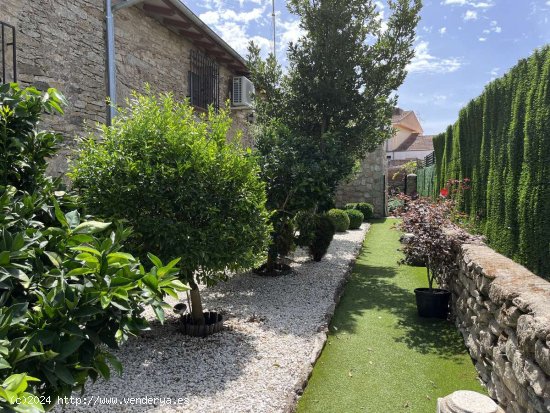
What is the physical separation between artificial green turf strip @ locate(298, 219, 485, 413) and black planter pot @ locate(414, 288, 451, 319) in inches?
4.6

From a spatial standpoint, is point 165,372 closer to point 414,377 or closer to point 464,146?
point 414,377

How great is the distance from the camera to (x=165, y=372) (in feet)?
12.2

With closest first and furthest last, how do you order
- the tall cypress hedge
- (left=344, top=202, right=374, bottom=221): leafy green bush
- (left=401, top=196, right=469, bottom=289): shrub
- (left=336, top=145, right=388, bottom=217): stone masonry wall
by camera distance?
the tall cypress hedge < (left=401, top=196, right=469, bottom=289): shrub < (left=344, top=202, right=374, bottom=221): leafy green bush < (left=336, top=145, right=388, bottom=217): stone masonry wall

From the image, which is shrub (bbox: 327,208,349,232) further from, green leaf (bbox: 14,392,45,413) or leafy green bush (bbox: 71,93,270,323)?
green leaf (bbox: 14,392,45,413)

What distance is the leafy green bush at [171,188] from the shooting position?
4039mm

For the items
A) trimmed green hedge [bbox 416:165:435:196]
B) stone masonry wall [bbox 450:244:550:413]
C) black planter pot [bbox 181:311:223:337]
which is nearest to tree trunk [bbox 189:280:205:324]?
black planter pot [bbox 181:311:223:337]

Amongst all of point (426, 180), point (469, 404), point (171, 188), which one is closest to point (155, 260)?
point (469, 404)

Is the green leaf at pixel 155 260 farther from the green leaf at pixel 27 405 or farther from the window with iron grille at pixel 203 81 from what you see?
the window with iron grille at pixel 203 81

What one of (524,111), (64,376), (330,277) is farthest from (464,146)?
(64,376)

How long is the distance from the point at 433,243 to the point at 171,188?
3.24 metres

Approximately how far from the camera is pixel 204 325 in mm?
4598

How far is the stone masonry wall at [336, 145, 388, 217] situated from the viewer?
1778cm

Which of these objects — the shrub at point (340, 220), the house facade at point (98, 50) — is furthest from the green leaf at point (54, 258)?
the shrub at point (340, 220)

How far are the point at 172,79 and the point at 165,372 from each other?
6.58m
